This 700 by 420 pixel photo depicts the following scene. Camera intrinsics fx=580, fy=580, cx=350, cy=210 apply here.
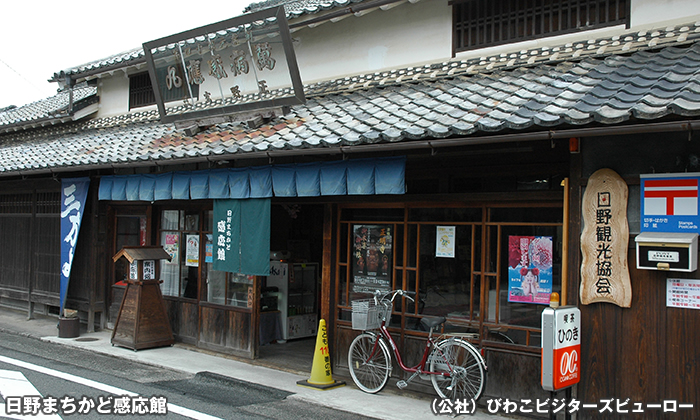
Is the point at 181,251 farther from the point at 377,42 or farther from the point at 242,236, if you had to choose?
the point at 377,42

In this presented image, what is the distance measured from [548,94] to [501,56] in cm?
241

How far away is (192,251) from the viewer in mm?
12305

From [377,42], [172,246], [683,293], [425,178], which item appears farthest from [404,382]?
[172,246]

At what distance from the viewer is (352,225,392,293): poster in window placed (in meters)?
9.26

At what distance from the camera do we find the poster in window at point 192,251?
40.0 feet

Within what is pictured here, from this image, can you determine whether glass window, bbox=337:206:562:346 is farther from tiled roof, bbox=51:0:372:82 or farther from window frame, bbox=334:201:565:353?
tiled roof, bbox=51:0:372:82

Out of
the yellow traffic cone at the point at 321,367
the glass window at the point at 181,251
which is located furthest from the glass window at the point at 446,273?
the glass window at the point at 181,251

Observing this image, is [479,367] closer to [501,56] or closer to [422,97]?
[422,97]

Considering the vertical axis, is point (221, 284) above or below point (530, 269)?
below

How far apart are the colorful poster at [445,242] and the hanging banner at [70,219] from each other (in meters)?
8.65

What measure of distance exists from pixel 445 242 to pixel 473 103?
6.74 feet

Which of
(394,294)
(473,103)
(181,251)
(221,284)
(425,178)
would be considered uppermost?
(473,103)

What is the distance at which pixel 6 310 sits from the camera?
657 inches

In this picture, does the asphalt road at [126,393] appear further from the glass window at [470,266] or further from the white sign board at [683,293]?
the white sign board at [683,293]
